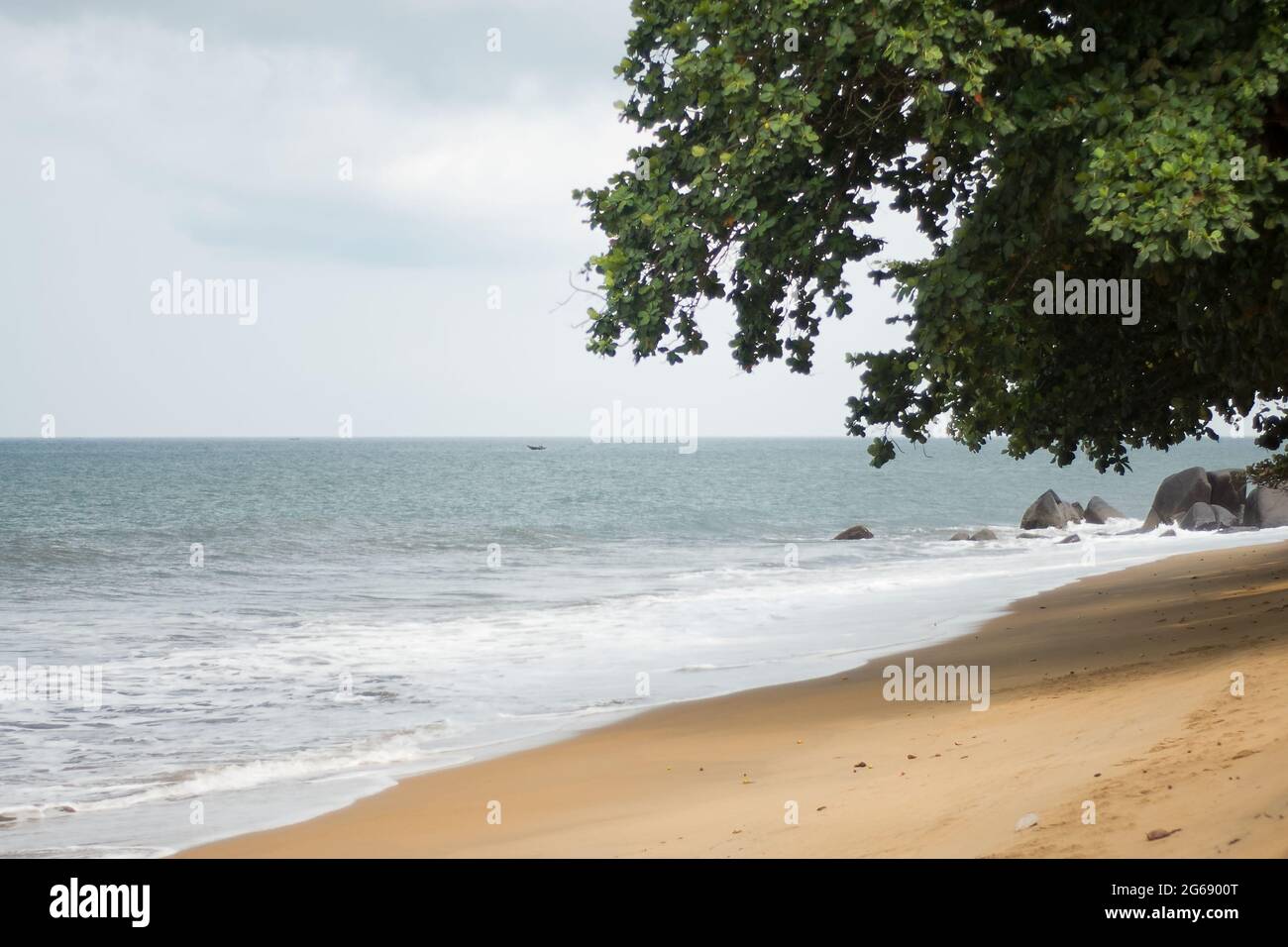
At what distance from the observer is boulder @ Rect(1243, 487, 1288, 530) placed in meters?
43.3

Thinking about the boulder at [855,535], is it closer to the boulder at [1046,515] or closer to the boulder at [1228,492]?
the boulder at [1046,515]

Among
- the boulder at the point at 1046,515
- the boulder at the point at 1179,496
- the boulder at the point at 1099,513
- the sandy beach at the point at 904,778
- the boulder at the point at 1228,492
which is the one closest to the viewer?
the sandy beach at the point at 904,778

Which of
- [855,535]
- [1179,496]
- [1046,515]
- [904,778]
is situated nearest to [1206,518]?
[1179,496]

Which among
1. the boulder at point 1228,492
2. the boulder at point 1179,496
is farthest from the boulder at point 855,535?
the boulder at point 1228,492

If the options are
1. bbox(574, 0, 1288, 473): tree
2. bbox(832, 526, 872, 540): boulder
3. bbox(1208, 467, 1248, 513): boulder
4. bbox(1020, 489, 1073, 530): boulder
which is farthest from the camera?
bbox(1020, 489, 1073, 530): boulder

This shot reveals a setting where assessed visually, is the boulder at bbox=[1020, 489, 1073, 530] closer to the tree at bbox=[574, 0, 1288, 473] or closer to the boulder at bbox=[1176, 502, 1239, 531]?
the boulder at bbox=[1176, 502, 1239, 531]

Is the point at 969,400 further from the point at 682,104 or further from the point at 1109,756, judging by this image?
the point at 1109,756

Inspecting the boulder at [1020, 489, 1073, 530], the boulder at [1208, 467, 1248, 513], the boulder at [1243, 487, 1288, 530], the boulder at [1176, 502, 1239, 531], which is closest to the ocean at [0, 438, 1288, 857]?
the boulder at [1020, 489, 1073, 530]

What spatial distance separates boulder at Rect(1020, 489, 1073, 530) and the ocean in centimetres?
141

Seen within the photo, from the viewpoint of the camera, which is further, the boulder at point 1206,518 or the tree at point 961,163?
the boulder at point 1206,518

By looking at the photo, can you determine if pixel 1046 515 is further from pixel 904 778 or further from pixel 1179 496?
pixel 904 778

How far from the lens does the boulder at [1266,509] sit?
4328 centimetres

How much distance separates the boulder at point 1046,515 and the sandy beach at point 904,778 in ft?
124

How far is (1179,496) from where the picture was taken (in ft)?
158
